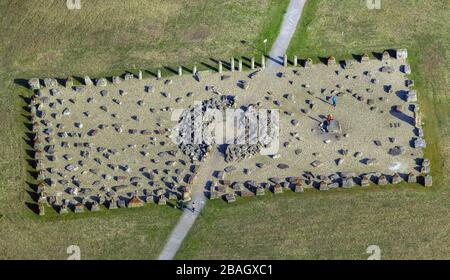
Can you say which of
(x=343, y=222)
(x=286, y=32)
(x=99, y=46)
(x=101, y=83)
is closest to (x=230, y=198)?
(x=343, y=222)

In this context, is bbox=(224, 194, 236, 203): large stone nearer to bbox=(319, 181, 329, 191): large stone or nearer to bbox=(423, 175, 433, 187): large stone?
bbox=(319, 181, 329, 191): large stone

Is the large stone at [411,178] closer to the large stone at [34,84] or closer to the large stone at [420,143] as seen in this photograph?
the large stone at [420,143]

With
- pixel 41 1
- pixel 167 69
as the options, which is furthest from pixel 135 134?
pixel 41 1

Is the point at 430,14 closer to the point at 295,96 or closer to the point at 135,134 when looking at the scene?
the point at 295,96

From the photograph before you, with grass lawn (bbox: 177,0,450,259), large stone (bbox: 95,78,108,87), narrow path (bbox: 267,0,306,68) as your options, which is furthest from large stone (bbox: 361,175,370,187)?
large stone (bbox: 95,78,108,87)

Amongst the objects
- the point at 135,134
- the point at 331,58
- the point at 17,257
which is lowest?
the point at 17,257

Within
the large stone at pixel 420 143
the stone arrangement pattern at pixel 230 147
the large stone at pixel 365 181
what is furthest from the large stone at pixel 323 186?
the large stone at pixel 420 143

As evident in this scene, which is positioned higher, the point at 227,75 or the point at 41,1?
the point at 41,1

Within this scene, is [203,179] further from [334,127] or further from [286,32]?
[286,32]
